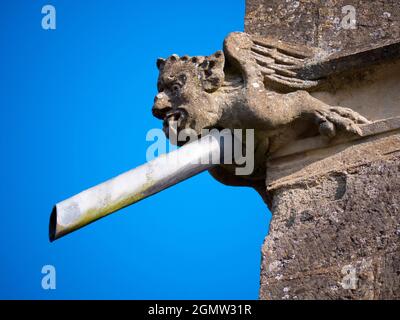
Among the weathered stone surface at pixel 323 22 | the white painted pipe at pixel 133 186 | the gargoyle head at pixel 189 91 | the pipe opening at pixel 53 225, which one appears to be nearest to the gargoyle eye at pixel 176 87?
the gargoyle head at pixel 189 91

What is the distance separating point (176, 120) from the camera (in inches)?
257

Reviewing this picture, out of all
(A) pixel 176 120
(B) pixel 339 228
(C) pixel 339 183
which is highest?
(A) pixel 176 120

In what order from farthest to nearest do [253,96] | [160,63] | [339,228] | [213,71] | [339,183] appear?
[160,63] < [213,71] < [253,96] < [339,183] < [339,228]

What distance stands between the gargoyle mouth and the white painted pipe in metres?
0.10

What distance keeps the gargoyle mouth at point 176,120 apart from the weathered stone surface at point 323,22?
63 centimetres

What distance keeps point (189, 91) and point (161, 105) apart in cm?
15

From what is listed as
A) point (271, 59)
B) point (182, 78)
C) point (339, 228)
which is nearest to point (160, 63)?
point (182, 78)

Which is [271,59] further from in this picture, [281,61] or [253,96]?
[253,96]

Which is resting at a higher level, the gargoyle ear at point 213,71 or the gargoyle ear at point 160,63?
the gargoyle ear at point 160,63

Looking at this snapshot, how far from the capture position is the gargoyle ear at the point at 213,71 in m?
6.53

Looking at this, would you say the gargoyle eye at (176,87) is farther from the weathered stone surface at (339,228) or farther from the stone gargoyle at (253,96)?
the weathered stone surface at (339,228)
